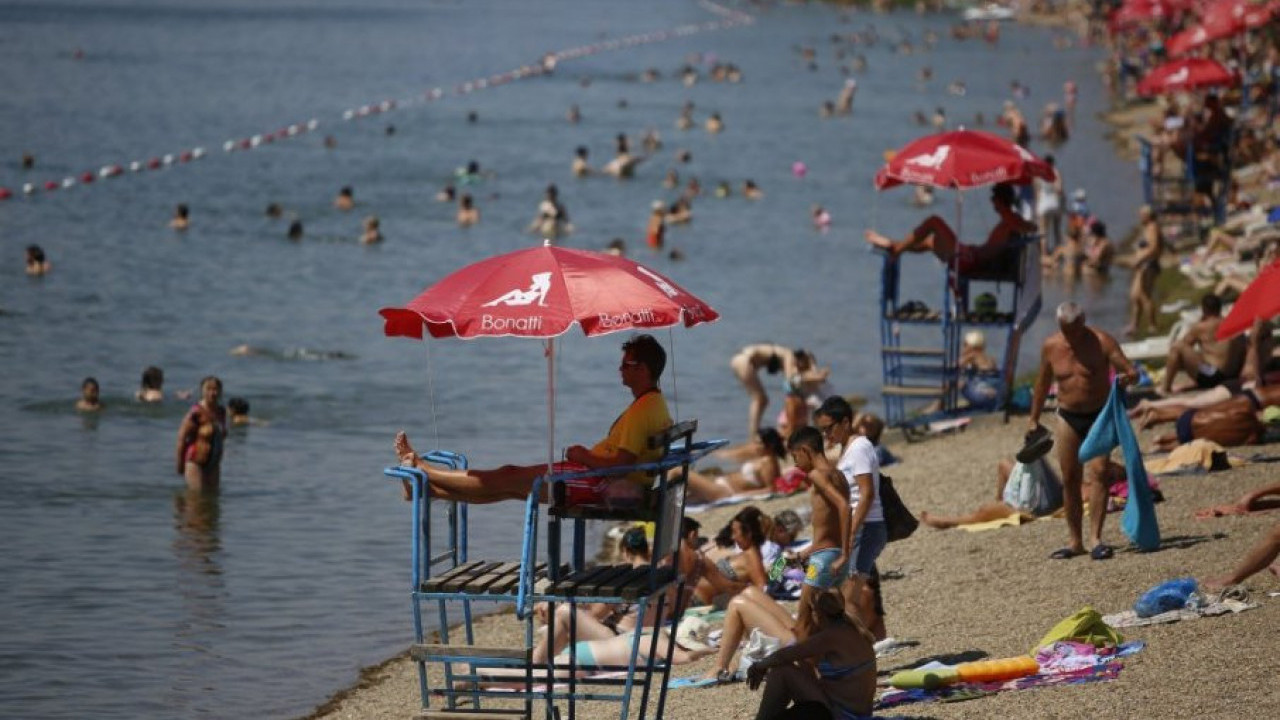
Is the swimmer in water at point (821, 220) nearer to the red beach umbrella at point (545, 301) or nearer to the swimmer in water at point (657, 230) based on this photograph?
the swimmer in water at point (657, 230)

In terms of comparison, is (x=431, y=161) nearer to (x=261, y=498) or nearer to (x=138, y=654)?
(x=261, y=498)

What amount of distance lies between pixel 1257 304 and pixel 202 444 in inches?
419

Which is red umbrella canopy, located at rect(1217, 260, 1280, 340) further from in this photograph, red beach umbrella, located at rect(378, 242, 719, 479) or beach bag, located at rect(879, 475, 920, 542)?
red beach umbrella, located at rect(378, 242, 719, 479)

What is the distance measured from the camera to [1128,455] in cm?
1138

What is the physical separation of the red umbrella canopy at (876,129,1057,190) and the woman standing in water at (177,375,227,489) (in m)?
6.31

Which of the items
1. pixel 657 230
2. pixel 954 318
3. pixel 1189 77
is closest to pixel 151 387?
pixel 954 318

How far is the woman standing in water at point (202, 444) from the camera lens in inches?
683

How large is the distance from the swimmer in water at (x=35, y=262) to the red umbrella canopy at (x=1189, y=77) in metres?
17.5

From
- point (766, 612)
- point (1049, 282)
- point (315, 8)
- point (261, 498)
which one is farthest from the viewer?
point (315, 8)

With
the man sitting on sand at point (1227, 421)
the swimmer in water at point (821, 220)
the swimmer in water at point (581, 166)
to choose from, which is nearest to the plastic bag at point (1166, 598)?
the man sitting on sand at point (1227, 421)

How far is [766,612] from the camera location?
10625 millimetres

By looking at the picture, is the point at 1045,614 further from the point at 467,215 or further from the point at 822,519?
the point at 467,215

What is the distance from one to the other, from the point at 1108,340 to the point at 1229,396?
3.93 meters

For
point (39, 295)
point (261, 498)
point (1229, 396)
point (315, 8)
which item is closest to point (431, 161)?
point (39, 295)
